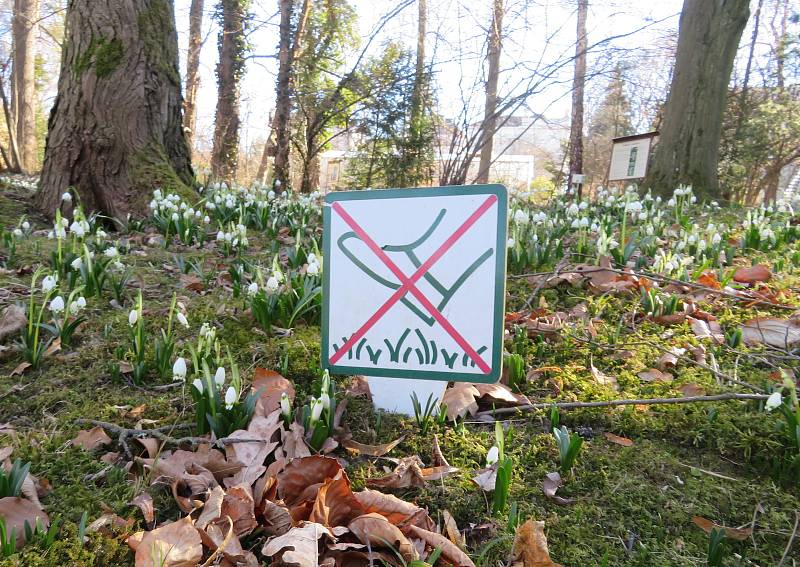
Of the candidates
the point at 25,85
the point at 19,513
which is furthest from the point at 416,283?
the point at 25,85

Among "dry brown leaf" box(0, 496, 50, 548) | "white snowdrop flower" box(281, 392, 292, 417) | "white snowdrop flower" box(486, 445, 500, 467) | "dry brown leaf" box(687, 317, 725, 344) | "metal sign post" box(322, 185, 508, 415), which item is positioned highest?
"metal sign post" box(322, 185, 508, 415)

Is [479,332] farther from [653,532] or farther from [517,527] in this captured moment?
[653,532]

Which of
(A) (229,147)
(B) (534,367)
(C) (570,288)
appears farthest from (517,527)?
(A) (229,147)

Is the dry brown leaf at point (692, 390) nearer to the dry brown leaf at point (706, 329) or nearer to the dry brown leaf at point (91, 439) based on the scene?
the dry brown leaf at point (706, 329)

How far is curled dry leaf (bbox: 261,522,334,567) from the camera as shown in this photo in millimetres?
1196

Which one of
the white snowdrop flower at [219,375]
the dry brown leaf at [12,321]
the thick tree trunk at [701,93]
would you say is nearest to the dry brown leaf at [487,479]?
the white snowdrop flower at [219,375]

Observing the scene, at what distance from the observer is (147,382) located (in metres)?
2.11

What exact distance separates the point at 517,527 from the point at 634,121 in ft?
83.0

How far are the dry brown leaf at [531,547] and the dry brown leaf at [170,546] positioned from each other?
78cm

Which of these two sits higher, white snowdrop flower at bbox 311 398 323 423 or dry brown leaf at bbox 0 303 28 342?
dry brown leaf at bbox 0 303 28 342

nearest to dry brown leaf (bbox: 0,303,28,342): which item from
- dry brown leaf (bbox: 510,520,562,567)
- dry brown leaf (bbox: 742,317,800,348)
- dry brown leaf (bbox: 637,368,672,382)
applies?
dry brown leaf (bbox: 510,520,562,567)

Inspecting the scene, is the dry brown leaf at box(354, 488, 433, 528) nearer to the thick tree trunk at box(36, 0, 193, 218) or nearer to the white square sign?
the white square sign

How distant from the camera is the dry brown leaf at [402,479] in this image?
1.58 m

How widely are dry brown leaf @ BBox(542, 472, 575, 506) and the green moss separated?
486 centimetres
